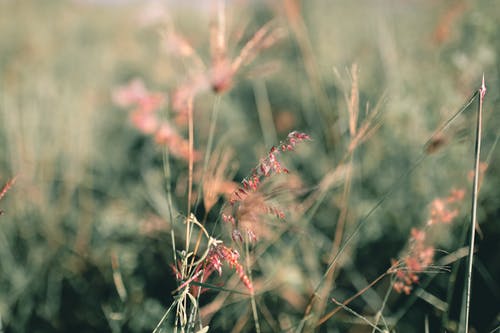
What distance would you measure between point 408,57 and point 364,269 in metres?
1.39

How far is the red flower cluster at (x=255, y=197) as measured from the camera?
68 centimetres

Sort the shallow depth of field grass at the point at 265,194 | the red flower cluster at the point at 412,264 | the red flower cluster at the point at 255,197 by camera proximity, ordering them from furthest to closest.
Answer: the shallow depth of field grass at the point at 265,194 < the red flower cluster at the point at 412,264 < the red flower cluster at the point at 255,197

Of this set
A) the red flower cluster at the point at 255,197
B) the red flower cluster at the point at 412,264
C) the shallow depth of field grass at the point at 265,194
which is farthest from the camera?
the shallow depth of field grass at the point at 265,194

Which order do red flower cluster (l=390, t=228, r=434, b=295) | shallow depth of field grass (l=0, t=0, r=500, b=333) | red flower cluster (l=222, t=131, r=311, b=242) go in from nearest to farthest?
red flower cluster (l=222, t=131, r=311, b=242), red flower cluster (l=390, t=228, r=434, b=295), shallow depth of field grass (l=0, t=0, r=500, b=333)

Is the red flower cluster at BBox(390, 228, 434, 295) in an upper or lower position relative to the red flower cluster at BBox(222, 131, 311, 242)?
lower

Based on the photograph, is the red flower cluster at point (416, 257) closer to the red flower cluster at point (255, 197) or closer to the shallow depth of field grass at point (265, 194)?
the shallow depth of field grass at point (265, 194)

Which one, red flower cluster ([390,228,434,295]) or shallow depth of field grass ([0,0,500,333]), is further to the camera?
shallow depth of field grass ([0,0,500,333])

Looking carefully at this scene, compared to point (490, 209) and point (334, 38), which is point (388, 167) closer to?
point (490, 209)

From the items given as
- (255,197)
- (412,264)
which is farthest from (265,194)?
(412,264)

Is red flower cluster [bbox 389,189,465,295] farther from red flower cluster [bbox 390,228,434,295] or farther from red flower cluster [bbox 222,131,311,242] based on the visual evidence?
red flower cluster [bbox 222,131,311,242]

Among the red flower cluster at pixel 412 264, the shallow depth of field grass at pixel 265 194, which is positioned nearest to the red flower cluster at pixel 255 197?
the shallow depth of field grass at pixel 265 194

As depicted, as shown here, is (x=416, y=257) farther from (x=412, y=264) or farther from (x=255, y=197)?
(x=255, y=197)

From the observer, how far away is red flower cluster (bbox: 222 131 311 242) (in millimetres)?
684

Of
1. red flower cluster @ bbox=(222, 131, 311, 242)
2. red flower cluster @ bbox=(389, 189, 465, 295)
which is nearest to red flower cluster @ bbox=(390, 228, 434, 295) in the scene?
red flower cluster @ bbox=(389, 189, 465, 295)
